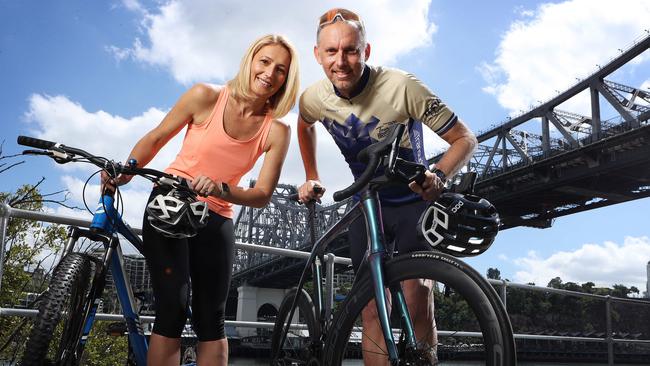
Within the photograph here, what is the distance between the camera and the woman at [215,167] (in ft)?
5.97

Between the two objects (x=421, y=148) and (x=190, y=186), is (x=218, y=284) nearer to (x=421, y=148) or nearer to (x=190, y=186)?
(x=190, y=186)

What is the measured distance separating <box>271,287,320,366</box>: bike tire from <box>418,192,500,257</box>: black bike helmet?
718mm

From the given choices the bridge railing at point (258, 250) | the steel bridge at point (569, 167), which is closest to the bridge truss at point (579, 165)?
the steel bridge at point (569, 167)

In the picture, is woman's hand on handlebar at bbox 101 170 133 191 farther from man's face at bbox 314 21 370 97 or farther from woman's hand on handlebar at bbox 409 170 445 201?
woman's hand on handlebar at bbox 409 170 445 201

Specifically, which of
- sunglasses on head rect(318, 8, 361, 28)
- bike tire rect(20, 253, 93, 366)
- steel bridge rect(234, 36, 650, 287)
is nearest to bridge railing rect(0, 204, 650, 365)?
bike tire rect(20, 253, 93, 366)

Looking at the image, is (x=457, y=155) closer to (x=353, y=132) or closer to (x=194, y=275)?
(x=353, y=132)

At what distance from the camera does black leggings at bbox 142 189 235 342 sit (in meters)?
1.81

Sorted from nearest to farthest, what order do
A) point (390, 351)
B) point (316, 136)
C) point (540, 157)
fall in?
point (390, 351)
point (316, 136)
point (540, 157)

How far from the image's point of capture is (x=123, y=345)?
340 inches

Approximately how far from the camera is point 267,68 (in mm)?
1975

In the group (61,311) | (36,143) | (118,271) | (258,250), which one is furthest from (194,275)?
(258,250)

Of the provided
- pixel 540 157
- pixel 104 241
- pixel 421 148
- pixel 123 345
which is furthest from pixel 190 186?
pixel 540 157

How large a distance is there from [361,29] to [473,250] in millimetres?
800

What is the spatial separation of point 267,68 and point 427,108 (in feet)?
1.75
